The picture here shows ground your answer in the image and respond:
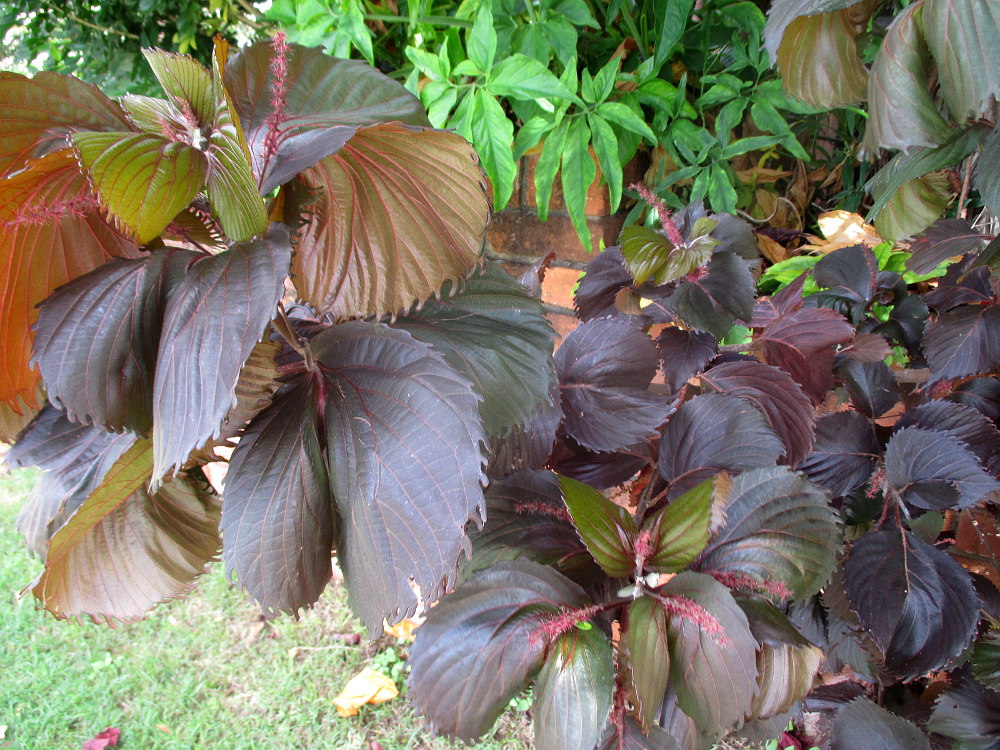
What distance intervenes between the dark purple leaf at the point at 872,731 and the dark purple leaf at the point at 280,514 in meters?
0.53

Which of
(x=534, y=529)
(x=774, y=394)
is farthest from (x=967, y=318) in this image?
(x=534, y=529)

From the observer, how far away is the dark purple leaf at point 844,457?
663 mm

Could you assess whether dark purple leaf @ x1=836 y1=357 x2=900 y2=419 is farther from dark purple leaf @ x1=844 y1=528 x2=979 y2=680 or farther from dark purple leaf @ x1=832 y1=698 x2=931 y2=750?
dark purple leaf @ x1=832 y1=698 x2=931 y2=750

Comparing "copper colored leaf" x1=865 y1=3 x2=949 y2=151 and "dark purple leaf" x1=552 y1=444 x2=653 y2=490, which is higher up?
"copper colored leaf" x1=865 y1=3 x2=949 y2=151

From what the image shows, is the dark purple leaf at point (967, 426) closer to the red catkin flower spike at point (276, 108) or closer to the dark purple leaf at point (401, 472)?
the dark purple leaf at point (401, 472)

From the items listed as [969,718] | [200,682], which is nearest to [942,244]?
[969,718]

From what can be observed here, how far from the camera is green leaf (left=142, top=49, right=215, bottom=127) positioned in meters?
0.34

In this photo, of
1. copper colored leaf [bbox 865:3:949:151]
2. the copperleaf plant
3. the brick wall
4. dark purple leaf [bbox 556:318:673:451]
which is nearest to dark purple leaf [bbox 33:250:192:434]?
the copperleaf plant

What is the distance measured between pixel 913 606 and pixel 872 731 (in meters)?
0.14

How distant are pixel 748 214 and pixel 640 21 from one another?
449 mm

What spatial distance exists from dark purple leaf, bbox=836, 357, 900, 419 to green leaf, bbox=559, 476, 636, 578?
370 mm

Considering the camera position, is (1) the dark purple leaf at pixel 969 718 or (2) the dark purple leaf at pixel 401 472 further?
(1) the dark purple leaf at pixel 969 718

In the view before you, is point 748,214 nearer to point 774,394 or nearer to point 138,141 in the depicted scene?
point 774,394

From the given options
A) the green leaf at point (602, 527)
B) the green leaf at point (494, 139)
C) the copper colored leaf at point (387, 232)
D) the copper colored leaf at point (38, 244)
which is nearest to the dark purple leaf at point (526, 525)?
the green leaf at point (602, 527)
